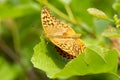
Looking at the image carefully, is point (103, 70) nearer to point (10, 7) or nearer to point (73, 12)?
point (73, 12)

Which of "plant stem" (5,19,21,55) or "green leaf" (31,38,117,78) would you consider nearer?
"green leaf" (31,38,117,78)

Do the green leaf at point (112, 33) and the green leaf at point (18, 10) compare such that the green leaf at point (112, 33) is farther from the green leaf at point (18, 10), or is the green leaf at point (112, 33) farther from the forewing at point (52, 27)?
the green leaf at point (18, 10)

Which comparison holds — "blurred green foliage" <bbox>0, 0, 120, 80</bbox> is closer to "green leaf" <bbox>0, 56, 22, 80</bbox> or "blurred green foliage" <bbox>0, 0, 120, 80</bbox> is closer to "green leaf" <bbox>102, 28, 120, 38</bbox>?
Result: "green leaf" <bbox>0, 56, 22, 80</bbox>

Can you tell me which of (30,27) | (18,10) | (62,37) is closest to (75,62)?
(62,37)

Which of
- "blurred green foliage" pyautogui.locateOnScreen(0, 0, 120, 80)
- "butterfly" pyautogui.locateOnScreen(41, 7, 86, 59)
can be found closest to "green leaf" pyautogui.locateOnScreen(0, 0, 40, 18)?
"blurred green foliage" pyautogui.locateOnScreen(0, 0, 120, 80)

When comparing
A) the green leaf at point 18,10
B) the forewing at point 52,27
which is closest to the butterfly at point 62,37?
the forewing at point 52,27

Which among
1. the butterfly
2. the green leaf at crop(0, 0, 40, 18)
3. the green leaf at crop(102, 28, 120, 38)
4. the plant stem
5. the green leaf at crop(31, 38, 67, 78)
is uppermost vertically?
the green leaf at crop(102, 28, 120, 38)

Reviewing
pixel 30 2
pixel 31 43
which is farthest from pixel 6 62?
pixel 30 2
